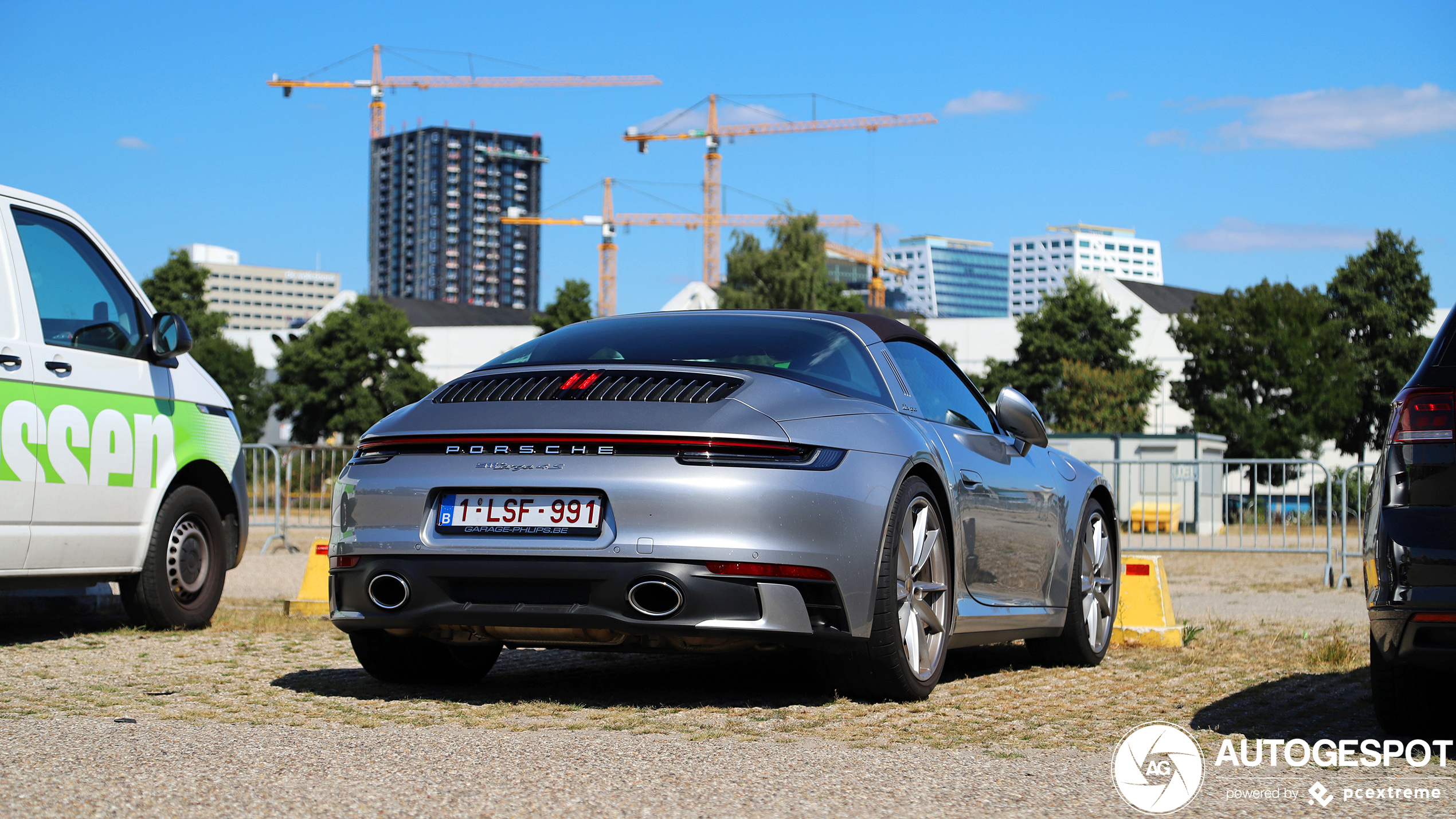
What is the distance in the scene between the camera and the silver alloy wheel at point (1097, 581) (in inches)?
280

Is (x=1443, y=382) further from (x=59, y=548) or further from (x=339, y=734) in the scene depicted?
(x=59, y=548)

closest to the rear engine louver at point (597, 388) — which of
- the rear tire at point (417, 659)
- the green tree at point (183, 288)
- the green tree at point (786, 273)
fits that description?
the rear tire at point (417, 659)

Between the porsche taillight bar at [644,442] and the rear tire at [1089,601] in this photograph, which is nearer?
the porsche taillight bar at [644,442]

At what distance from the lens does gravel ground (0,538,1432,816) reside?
3527 mm

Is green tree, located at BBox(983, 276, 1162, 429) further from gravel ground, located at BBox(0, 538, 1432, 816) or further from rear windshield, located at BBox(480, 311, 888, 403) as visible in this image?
rear windshield, located at BBox(480, 311, 888, 403)

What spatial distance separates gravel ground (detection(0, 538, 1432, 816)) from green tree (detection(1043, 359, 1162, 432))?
44509 mm

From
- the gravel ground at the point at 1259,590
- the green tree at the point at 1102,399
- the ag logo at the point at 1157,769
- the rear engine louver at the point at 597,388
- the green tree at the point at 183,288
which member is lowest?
the gravel ground at the point at 1259,590

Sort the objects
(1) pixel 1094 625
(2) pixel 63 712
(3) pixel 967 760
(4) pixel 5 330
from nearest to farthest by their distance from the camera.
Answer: (3) pixel 967 760 < (2) pixel 63 712 < (4) pixel 5 330 < (1) pixel 1094 625

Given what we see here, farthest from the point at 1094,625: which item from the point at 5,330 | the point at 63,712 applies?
the point at 5,330

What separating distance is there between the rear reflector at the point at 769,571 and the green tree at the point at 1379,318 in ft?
167

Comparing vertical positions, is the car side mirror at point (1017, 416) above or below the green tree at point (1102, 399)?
below

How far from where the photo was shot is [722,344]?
5.55 metres

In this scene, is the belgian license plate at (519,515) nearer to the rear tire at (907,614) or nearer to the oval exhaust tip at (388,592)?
the oval exhaust tip at (388,592)

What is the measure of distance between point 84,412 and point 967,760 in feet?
15.5
